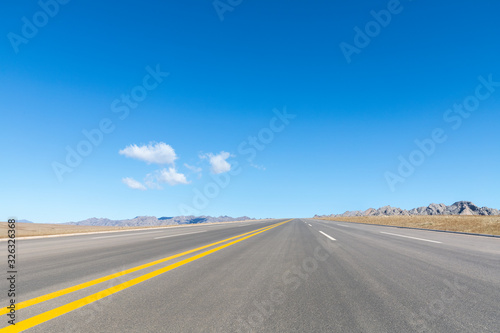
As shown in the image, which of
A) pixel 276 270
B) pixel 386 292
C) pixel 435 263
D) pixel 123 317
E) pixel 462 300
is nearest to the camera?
pixel 123 317

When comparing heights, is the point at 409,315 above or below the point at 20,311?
below

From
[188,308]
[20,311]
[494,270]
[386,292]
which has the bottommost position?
[494,270]

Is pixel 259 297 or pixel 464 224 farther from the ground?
pixel 259 297

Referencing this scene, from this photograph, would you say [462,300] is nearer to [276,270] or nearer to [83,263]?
[276,270]

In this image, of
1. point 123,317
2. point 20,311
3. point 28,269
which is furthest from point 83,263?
point 123,317

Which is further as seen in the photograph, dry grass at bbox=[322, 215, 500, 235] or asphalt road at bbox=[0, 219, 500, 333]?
dry grass at bbox=[322, 215, 500, 235]

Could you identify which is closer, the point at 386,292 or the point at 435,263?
the point at 386,292

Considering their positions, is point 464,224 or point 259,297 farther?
point 464,224

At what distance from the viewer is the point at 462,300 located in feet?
10.3

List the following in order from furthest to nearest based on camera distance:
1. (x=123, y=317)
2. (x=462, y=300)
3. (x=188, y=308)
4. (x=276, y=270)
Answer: (x=276, y=270) → (x=462, y=300) → (x=188, y=308) → (x=123, y=317)

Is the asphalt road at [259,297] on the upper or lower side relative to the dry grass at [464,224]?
upper

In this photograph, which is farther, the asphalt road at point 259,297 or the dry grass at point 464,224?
the dry grass at point 464,224

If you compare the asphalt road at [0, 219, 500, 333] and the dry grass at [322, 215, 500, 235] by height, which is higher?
the asphalt road at [0, 219, 500, 333]

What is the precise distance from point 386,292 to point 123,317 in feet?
10.9
